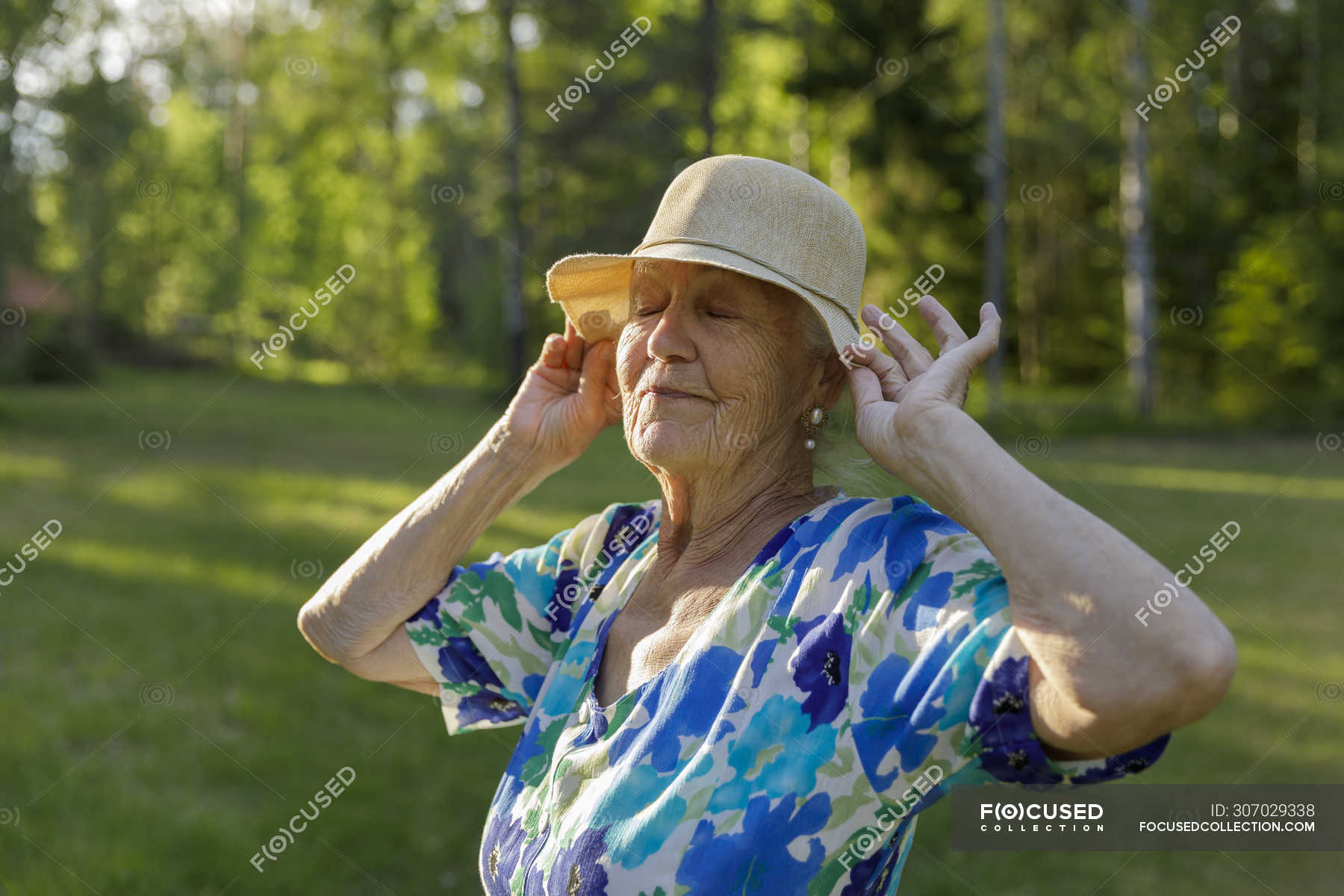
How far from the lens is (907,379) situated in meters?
1.72

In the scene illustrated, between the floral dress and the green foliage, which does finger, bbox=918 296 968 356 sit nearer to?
the floral dress

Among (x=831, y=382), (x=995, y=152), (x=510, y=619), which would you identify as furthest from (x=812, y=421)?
(x=995, y=152)

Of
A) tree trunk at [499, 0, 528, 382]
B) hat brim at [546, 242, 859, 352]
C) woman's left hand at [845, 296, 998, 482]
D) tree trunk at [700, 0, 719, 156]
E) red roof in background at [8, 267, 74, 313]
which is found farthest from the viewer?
red roof in background at [8, 267, 74, 313]

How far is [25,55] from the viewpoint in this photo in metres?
15.5

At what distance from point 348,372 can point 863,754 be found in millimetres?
32009

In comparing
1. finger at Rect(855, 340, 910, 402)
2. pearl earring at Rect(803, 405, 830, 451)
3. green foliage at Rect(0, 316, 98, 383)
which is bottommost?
green foliage at Rect(0, 316, 98, 383)

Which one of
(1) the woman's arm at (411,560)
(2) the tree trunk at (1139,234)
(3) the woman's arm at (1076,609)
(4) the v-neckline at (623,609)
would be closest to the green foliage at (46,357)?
(2) the tree trunk at (1139,234)

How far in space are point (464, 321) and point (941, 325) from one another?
38.3 meters

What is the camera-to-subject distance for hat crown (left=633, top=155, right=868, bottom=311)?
5.93 feet

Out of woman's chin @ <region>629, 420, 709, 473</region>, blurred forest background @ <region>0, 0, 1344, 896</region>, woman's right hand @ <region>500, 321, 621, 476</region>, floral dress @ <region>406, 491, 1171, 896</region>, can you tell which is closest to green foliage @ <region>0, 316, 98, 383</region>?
blurred forest background @ <region>0, 0, 1344, 896</region>

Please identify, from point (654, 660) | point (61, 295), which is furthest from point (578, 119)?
point (654, 660)

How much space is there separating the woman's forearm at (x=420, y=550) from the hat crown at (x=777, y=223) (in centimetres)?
60

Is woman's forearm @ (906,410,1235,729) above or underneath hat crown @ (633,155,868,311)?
underneath

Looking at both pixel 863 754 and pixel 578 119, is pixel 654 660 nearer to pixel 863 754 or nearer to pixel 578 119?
pixel 863 754
